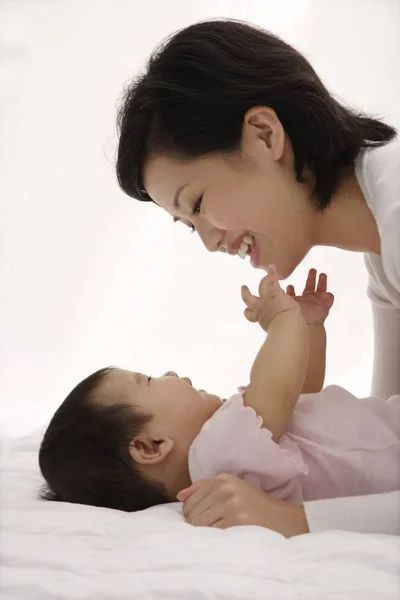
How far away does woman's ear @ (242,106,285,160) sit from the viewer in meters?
1.38

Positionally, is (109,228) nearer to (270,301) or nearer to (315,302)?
(315,302)

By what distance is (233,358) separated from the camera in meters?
2.38

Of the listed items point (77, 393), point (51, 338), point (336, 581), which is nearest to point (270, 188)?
point (77, 393)

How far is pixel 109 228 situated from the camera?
2266 millimetres

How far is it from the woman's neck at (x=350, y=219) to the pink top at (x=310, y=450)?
1.15 ft

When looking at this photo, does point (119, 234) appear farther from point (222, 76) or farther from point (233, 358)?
point (222, 76)

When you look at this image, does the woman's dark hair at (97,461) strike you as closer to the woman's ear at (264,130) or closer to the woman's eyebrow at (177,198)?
the woman's eyebrow at (177,198)

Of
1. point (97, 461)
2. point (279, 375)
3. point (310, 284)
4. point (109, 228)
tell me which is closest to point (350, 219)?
point (310, 284)

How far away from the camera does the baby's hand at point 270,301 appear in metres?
1.27

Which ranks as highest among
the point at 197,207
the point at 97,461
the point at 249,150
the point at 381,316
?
the point at 249,150

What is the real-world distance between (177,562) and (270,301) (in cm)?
54

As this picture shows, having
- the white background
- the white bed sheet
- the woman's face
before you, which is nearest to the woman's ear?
the woman's face

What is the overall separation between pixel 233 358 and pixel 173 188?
1067mm

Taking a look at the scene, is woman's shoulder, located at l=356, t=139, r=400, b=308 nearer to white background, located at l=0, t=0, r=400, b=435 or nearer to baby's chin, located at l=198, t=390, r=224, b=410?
baby's chin, located at l=198, t=390, r=224, b=410
